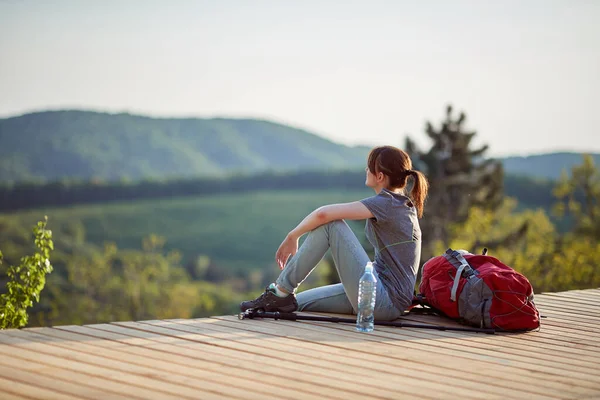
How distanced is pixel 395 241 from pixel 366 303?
0.42 m

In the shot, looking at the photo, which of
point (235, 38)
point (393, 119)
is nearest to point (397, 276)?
point (235, 38)

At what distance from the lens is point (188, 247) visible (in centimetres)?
5809

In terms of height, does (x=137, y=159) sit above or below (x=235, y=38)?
below

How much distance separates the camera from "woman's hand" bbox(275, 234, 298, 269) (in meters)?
4.44

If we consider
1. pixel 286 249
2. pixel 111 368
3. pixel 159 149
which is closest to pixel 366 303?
pixel 286 249

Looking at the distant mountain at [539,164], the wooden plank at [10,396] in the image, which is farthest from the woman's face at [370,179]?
the distant mountain at [539,164]

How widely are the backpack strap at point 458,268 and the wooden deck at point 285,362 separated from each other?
31cm

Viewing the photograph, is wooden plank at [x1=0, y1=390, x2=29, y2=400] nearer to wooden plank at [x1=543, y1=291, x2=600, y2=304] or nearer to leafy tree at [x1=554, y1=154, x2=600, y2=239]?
wooden plank at [x1=543, y1=291, x2=600, y2=304]

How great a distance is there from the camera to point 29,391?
112 inches

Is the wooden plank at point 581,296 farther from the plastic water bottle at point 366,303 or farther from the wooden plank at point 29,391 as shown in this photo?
the wooden plank at point 29,391

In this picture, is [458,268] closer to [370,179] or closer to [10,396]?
[370,179]

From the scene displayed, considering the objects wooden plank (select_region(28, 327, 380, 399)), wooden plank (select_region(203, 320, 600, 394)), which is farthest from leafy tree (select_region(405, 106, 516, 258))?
wooden plank (select_region(28, 327, 380, 399))

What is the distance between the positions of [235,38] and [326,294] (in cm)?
5274

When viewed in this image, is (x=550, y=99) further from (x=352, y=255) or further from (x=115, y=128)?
(x=115, y=128)
